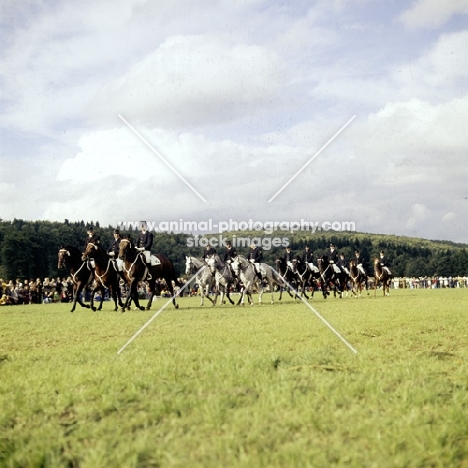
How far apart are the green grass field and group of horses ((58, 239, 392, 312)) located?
47.3ft

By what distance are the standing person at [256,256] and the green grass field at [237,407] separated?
71.6 feet

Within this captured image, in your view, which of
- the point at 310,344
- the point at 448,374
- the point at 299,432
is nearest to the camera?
the point at 299,432

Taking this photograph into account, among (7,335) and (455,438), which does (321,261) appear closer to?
(7,335)

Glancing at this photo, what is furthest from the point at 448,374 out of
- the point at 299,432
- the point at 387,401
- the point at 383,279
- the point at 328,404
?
the point at 383,279

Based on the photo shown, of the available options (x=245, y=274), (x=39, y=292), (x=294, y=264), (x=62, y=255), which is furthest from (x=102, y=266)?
(x=39, y=292)

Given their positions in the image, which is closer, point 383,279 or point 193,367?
point 193,367

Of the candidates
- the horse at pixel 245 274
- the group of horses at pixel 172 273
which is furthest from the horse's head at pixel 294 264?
the horse at pixel 245 274

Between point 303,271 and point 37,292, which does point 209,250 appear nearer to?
point 303,271

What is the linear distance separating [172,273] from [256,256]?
6065 mm

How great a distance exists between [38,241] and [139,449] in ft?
346

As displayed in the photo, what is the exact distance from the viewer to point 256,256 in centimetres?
3209

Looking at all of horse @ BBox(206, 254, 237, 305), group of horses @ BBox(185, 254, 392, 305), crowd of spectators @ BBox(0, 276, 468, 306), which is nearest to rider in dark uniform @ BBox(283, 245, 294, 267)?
group of horses @ BBox(185, 254, 392, 305)

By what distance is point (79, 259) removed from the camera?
25.4 meters

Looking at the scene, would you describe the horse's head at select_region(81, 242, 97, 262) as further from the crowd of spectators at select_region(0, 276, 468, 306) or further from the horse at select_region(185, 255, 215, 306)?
the crowd of spectators at select_region(0, 276, 468, 306)
